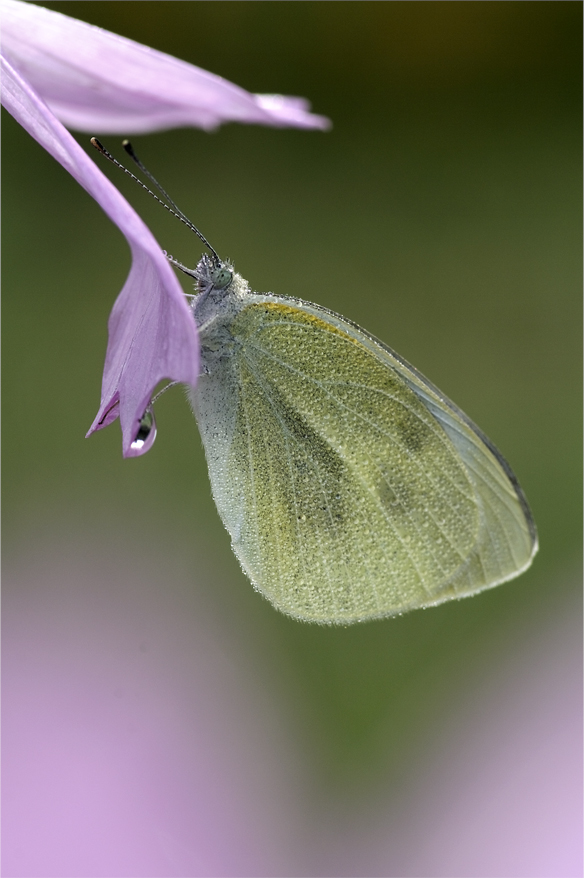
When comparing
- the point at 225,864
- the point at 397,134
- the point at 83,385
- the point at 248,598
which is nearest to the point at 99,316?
the point at 83,385

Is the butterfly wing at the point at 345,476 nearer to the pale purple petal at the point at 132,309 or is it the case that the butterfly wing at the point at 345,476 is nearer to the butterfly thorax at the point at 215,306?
the butterfly thorax at the point at 215,306

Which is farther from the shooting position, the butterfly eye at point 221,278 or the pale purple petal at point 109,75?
the butterfly eye at point 221,278

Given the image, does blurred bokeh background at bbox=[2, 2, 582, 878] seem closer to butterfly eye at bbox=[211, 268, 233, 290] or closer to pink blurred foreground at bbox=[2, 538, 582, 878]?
pink blurred foreground at bbox=[2, 538, 582, 878]

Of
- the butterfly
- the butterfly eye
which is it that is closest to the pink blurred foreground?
the butterfly

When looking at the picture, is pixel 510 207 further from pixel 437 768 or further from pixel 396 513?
pixel 396 513

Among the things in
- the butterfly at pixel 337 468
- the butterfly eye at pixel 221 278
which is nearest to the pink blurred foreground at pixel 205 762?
the butterfly at pixel 337 468

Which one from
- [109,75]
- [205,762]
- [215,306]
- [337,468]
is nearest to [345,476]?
[337,468]
